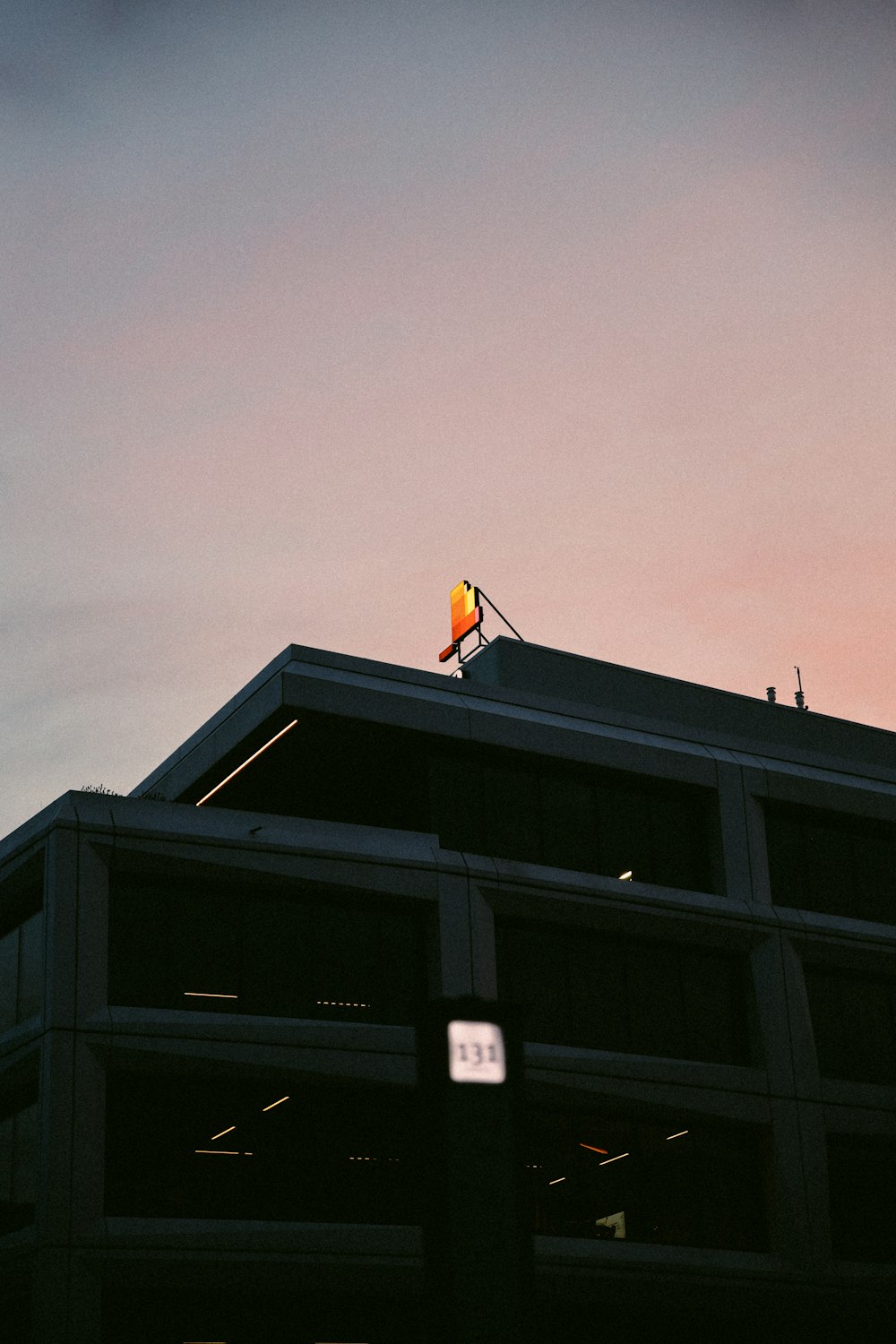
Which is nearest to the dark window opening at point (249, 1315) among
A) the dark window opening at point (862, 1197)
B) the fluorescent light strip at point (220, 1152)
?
the fluorescent light strip at point (220, 1152)

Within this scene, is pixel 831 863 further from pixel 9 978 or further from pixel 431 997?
pixel 9 978

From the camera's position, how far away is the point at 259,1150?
3347 cm

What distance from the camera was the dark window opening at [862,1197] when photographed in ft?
128

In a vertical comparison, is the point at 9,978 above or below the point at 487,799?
below

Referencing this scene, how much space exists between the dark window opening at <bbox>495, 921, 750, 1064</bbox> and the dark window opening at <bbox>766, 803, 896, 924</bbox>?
3.13 meters

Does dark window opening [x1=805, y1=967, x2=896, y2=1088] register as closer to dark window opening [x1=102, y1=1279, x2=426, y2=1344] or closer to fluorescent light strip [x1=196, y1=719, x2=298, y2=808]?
dark window opening [x1=102, y1=1279, x2=426, y2=1344]

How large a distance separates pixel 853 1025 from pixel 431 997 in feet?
45.6

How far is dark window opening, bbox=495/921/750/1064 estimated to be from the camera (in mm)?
37562

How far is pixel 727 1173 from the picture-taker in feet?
126

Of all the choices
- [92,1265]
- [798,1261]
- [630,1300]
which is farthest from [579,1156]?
[92,1265]

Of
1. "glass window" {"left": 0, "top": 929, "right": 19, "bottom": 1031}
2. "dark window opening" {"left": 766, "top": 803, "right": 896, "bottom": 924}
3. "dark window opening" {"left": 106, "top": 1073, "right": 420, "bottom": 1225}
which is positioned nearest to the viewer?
"dark window opening" {"left": 106, "top": 1073, "right": 420, "bottom": 1225}

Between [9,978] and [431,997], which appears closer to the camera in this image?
[431,997]

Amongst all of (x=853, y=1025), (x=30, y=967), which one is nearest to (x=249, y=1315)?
(x=30, y=967)

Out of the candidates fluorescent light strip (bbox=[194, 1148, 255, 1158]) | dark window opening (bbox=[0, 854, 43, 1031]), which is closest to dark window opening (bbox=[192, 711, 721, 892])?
dark window opening (bbox=[0, 854, 43, 1031])
